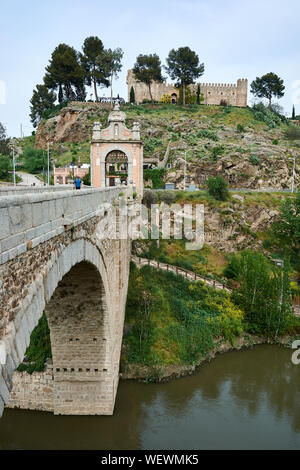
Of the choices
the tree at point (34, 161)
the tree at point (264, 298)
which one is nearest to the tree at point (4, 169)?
the tree at point (34, 161)

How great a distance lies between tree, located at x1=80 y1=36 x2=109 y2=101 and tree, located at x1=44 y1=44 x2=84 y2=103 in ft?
3.67

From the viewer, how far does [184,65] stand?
51.5m

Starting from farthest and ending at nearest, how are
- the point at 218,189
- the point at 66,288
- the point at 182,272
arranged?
the point at 218,189
the point at 182,272
the point at 66,288

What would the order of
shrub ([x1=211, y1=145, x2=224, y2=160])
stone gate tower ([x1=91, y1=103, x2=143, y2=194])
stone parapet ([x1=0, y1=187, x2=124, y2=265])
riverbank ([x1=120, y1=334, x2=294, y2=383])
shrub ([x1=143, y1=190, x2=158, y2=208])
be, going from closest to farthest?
stone parapet ([x1=0, y1=187, x2=124, y2=265]), riverbank ([x1=120, y1=334, x2=294, y2=383]), stone gate tower ([x1=91, y1=103, x2=143, y2=194]), shrub ([x1=143, y1=190, x2=158, y2=208]), shrub ([x1=211, y1=145, x2=224, y2=160])

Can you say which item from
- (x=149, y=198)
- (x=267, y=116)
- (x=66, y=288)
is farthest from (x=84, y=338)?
(x=267, y=116)

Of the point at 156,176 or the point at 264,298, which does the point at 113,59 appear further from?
the point at 264,298

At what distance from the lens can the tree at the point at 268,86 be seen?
56.9m

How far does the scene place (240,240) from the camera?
28438mm

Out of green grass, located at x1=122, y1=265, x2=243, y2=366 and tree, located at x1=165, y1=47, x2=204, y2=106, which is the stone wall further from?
tree, located at x1=165, y1=47, x2=204, y2=106

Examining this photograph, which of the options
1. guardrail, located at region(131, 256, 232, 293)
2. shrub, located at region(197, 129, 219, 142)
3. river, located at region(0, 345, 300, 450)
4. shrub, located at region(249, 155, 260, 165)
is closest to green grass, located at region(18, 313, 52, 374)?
river, located at region(0, 345, 300, 450)

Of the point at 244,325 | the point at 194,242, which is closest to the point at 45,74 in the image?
the point at 194,242

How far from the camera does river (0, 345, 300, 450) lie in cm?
1298

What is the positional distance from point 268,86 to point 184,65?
48.9ft

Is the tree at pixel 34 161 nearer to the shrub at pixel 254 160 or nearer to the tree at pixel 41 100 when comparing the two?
the tree at pixel 41 100
